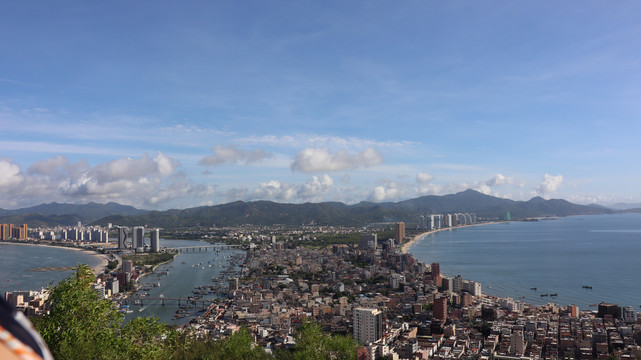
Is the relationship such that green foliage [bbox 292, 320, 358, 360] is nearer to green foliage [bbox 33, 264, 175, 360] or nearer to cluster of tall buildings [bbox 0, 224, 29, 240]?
green foliage [bbox 33, 264, 175, 360]

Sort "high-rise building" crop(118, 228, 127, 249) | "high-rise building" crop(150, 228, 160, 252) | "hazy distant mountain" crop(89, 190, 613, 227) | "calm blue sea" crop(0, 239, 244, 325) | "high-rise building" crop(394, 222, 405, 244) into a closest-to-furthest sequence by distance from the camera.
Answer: "calm blue sea" crop(0, 239, 244, 325) < "high-rise building" crop(150, 228, 160, 252) < "high-rise building" crop(118, 228, 127, 249) < "high-rise building" crop(394, 222, 405, 244) < "hazy distant mountain" crop(89, 190, 613, 227)

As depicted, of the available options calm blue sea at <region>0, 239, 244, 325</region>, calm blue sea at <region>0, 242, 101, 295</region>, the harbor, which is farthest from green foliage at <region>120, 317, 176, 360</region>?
calm blue sea at <region>0, 242, 101, 295</region>

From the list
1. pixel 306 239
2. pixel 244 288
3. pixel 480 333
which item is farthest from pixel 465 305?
pixel 306 239

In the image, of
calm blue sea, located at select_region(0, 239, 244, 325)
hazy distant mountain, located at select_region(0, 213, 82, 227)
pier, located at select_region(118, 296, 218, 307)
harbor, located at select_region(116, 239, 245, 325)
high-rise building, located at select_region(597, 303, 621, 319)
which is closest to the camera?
high-rise building, located at select_region(597, 303, 621, 319)

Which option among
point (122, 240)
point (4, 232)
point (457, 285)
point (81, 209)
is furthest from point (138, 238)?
point (81, 209)

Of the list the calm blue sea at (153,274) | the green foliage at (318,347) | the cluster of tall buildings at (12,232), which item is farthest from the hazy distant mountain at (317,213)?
the green foliage at (318,347)

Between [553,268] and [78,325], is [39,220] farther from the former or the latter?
[78,325]
